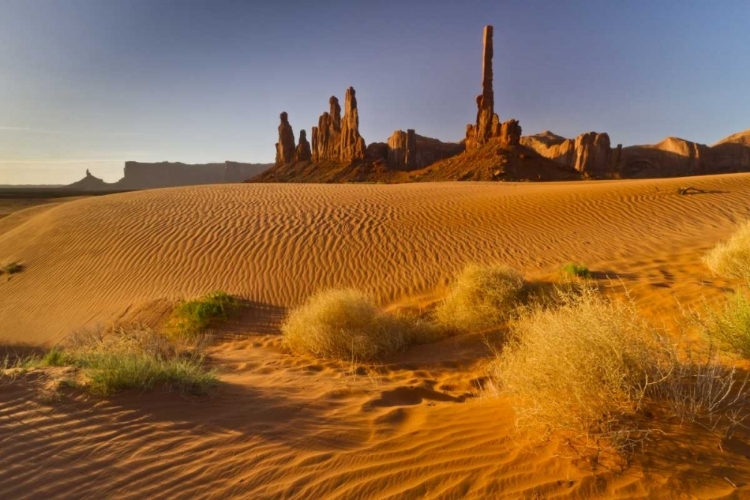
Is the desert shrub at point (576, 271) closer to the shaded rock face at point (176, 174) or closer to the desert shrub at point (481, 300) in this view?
the desert shrub at point (481, 300)

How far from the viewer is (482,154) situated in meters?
51.4

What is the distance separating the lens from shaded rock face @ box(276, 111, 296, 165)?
81.9 metres

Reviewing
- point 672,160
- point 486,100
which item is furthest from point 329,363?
point 672,160

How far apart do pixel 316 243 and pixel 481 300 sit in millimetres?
6088

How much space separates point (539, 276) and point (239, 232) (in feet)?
29.2

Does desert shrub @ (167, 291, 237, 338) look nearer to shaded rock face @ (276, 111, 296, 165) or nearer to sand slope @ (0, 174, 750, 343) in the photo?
sand slope @ (0, 174, 750, 343)

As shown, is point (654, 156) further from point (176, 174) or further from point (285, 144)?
point (176, 174)

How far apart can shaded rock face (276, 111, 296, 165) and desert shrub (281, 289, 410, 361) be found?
7886 cm

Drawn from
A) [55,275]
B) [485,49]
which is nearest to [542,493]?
[55,275]

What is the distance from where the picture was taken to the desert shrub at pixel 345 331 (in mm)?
5965

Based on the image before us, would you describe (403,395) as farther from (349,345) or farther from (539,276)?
(539,276)

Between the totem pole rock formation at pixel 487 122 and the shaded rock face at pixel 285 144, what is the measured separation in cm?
3690

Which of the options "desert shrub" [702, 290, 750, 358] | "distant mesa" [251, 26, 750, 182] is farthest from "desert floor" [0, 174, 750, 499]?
"distant mesa" [251, 26, 750, 182]

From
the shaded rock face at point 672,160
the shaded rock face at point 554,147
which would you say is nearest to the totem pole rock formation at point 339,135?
the shaded rock face at point 554,147
